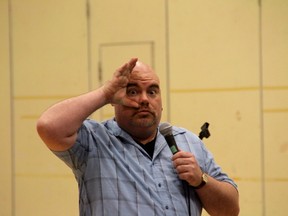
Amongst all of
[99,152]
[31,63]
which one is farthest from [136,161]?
[31,63]

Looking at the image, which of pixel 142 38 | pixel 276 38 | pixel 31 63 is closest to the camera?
pixel 276 38

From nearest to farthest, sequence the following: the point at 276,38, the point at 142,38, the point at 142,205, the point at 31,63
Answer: the point at 142,205
the point at 276,38
the point at 142,38
the point at 31,63

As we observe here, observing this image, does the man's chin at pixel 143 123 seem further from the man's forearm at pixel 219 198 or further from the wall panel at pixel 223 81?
the wall panel at pixel 223 81

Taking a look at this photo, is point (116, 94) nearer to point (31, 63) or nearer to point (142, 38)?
point (142, 38)

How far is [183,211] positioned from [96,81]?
69.5 inches

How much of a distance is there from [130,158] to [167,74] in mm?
1514

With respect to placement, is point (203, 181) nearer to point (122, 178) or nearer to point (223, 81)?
point (122, 178)

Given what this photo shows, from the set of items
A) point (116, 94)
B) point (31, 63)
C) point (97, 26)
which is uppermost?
point (97, 26)

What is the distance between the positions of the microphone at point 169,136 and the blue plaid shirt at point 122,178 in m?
0.10

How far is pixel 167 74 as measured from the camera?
3078 mm

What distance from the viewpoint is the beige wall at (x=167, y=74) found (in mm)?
2906

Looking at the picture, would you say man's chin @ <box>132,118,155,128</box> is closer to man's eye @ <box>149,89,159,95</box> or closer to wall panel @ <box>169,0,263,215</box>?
man's eye @ <box>149,89,159,95</box>

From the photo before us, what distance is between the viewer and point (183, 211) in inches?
64.9

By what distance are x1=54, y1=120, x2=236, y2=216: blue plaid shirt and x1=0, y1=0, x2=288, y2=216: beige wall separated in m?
1.34
